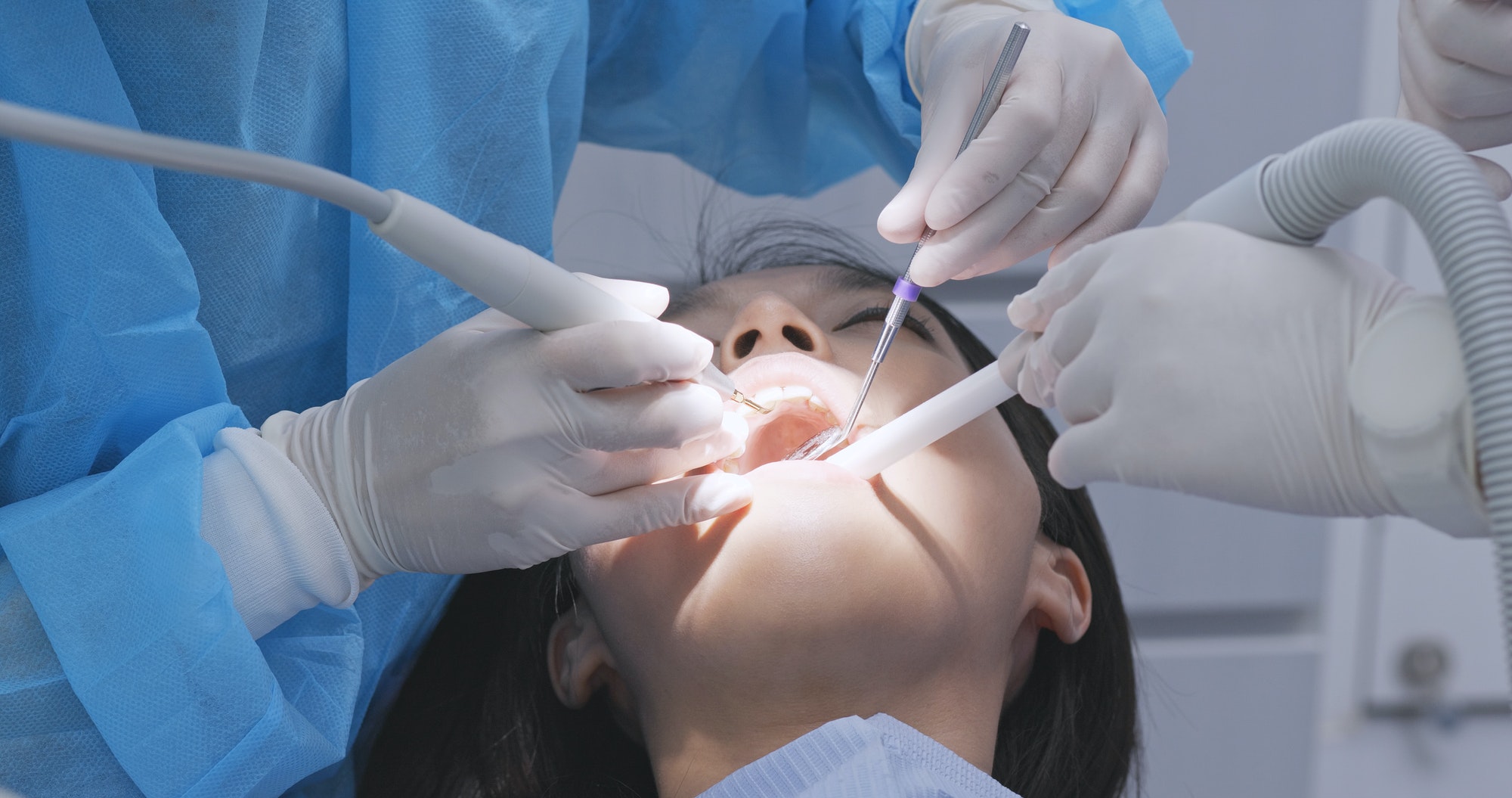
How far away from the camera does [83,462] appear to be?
39.4 inches

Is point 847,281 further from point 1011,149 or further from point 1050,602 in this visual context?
point 1050,602

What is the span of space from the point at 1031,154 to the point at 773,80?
0.61m

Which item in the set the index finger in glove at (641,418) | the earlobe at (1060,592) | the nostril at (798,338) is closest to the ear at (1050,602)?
the earlobe at (1060,592)

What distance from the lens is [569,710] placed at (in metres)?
1.36

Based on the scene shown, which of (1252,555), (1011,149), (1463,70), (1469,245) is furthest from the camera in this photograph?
(1252,555)

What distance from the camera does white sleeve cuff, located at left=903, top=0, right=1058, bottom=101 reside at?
1.33 metres

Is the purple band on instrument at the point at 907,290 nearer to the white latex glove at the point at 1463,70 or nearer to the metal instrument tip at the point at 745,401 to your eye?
the metal instrument tip at the point at 745,401

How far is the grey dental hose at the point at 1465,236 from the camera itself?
1.79 feet

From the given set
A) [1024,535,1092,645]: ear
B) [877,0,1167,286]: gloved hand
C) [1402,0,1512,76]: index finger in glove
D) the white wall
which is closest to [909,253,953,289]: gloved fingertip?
[877,0,1167,286]: gloved hand

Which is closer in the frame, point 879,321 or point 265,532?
point 265,532

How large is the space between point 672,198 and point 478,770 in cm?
94

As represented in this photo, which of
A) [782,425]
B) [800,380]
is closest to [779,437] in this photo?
[782,425]

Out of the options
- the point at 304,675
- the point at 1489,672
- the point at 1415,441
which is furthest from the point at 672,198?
the point at 1489,672

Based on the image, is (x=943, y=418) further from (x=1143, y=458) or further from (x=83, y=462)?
(x=83, y=462)
